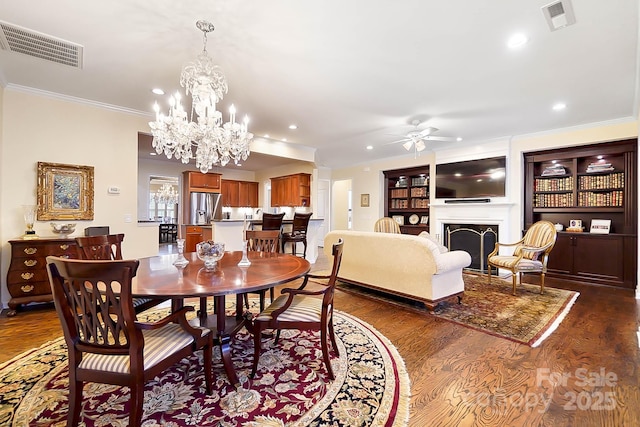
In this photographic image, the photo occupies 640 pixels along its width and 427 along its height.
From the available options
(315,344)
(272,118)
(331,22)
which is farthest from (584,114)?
(315,344)

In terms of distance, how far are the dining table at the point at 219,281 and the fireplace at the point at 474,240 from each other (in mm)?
4712

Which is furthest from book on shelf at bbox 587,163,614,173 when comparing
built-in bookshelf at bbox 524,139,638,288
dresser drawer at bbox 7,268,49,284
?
dresser drawer at bbox 7,268,49,284

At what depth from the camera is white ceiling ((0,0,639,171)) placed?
6.83 feet

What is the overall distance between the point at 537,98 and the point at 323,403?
419 cm

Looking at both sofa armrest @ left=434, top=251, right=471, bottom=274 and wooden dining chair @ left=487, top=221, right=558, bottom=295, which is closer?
sofa armrest @ left=434, top=251, right=471, bottom=274

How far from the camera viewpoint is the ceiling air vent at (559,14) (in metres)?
1.99

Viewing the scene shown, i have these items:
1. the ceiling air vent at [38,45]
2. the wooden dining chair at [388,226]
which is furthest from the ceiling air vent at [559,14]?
the wooden dining chair at [388,226]

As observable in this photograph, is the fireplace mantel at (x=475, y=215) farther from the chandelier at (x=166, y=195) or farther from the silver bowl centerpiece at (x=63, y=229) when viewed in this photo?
the chandelier at (x=166, y=195)

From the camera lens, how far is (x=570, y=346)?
2.48 metres

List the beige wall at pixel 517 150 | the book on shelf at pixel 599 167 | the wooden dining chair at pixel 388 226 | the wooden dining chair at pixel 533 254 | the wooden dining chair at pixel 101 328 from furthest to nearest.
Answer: the wooden dining chair at pixel 388 226, the book on shelf at pixel 599 167, the beige wall at pixel 517 150, the wooden dining chair at pixel 533 254, the wooden dining chair at pixel 101 328

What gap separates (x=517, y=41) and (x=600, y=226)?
4.20 meters

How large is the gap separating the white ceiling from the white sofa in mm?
1805

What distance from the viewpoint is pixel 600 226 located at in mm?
4812

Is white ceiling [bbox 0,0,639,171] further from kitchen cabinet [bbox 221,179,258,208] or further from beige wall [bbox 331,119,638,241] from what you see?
kitchen cabinet [bbox 221,179,258,208]
